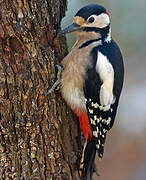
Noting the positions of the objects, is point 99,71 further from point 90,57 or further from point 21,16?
point 21,16

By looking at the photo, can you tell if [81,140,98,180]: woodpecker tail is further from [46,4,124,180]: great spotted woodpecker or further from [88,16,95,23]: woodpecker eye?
[88,16,95,23]: woodpecker eye

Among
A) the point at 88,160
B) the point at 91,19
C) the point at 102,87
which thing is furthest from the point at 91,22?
the point at 88,160

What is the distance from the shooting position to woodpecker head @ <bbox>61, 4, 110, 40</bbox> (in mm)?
2578

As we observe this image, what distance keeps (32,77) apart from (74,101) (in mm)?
465

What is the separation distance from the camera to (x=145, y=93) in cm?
732

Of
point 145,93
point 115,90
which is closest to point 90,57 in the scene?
point 115,90

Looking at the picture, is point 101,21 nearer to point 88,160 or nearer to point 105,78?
point 105,78

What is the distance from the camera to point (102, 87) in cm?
267

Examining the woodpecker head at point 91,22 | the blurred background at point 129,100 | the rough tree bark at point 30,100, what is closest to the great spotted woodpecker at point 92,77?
the woodpecker head at point 91,22

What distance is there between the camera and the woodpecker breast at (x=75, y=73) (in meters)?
2.65

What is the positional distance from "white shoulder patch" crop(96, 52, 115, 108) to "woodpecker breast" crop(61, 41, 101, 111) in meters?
0.10

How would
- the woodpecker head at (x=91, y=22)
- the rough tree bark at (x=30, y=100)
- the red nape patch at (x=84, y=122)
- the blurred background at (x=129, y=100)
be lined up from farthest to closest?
1. the blurred background at (x=129, y=100)
2. the red nape patch at (x=84, y=122)
3. the woodpecker head at (x=91, y=22)
4. the rough tree bark at (x=30, y=100)

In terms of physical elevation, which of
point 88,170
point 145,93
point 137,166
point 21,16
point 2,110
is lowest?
point 137,166

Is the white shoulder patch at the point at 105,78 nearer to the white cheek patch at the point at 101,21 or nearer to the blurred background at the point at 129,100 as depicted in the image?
the white cheek patch at the point at 101,21
